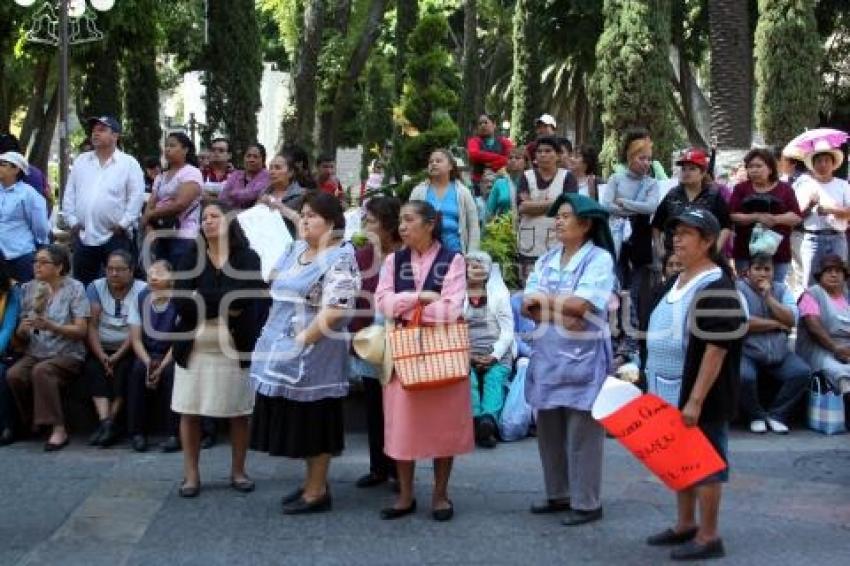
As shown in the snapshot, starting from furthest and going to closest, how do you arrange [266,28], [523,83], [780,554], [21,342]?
[266,28] → [523,83] → [21,342] → [780,554]

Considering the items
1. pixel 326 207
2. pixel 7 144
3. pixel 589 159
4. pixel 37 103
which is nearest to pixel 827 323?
pixel 589 159

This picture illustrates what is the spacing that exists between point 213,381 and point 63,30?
10713 mm

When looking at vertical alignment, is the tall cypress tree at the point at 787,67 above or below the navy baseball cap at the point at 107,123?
above

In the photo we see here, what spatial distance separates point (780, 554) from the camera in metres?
5.77

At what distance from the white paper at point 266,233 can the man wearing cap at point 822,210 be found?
4.57 metres

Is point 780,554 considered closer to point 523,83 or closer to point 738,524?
point 738,524

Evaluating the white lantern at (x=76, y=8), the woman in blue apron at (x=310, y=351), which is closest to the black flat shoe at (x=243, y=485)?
the woman in blue apron at (x=310, y=351)

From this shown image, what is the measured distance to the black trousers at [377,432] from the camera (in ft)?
23.2

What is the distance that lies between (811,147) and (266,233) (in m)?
4.99

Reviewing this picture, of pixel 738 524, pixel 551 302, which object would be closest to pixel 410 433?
pixel 551 302

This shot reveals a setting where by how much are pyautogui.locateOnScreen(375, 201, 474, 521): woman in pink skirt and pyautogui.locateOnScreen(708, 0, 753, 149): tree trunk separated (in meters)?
13.3

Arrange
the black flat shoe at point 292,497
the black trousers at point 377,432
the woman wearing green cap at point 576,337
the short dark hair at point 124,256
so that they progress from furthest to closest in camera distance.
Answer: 1. the short dark hair at point 124,256
2. the black trousers at point 377,432
3. the black flat shoe at point 292,497
4. the woman wearing green cap at point 576,337

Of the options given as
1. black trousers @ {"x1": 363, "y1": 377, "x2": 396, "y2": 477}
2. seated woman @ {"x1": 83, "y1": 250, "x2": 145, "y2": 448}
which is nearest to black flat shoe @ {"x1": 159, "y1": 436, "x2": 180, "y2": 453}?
seated woman @ {"x1": 83, "y1": 250, "x2": 145, "y2": 448}

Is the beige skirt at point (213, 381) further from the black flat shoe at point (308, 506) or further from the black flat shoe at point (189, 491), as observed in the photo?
the black flat shoe at point (308, 506)
